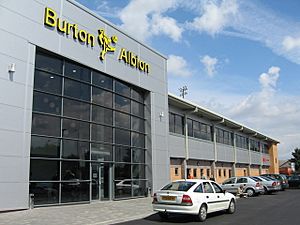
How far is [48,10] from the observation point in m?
16.7

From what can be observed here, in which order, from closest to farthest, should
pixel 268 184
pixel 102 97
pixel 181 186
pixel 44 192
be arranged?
pixel 181 186 → pixel 44 192 → pixel 102 97 → pixel 268 184

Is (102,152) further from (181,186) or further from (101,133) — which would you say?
(181,186)

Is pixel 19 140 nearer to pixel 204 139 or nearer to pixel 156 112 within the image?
pixel 156 112

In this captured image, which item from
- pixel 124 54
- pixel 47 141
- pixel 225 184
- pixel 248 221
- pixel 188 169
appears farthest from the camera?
pixel 188 169

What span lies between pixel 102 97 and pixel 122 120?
7.41 feet

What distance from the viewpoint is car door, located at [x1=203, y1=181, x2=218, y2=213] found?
536 inches

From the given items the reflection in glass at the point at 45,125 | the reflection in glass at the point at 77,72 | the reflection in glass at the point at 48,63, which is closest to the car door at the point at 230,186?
the reflection in glass at the point at 77,72

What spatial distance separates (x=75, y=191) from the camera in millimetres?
17688

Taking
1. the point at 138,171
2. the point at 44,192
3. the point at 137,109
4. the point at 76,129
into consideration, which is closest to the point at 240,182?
the point at 138,171

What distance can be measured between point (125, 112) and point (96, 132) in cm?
309

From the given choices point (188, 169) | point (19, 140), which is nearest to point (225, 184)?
point (188, 169)

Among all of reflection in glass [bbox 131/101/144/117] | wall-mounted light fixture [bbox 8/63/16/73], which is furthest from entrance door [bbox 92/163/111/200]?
Answer: wall-mounted light fixture [bbox 8/63/16/73]

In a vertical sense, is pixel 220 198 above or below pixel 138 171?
below

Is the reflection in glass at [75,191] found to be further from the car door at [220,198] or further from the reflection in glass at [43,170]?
the car door at [220,198]
